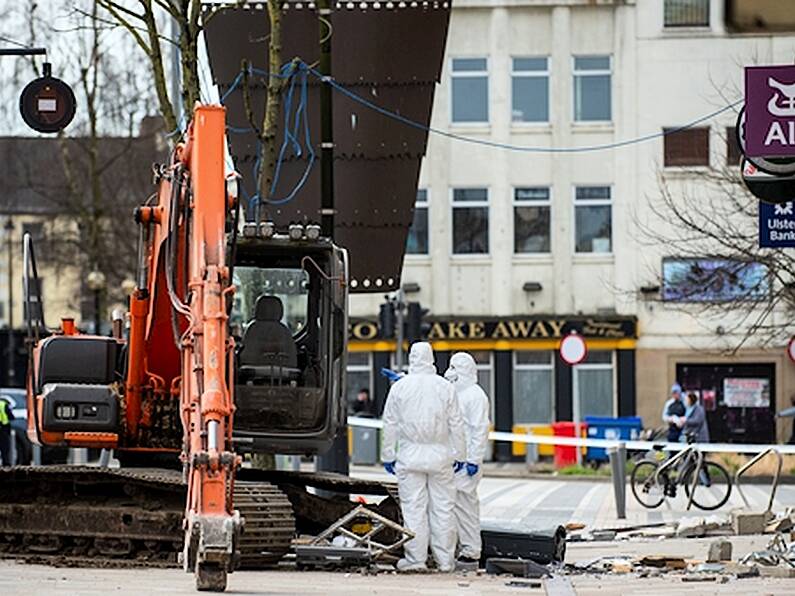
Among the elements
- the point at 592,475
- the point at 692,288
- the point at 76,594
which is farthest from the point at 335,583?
the point at 592,475

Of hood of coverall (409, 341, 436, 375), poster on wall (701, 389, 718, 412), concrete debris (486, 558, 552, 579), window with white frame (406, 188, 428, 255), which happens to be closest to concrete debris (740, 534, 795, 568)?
concrete debris (486, 558, 552, 579)

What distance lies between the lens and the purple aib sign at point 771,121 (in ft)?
50.1

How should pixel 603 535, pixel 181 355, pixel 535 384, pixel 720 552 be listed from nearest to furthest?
pixel 181 355, pixel 720 552, pixel 603 535, pixel 535 384

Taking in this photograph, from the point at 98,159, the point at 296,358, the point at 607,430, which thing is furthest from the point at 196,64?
the point at 98,159

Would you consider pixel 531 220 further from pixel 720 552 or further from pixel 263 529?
pixel 263 529

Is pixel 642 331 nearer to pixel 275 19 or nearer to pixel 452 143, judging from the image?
pixel 452 143

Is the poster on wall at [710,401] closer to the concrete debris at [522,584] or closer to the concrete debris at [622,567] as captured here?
the concrete debris at [622,567]

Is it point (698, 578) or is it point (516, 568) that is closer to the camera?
point (698, 578)

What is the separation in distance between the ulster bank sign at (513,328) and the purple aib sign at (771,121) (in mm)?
37253

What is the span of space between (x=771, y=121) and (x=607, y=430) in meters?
31.3

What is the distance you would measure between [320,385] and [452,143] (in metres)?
35.7

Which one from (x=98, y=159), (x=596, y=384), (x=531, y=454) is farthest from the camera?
(x=98, y=159)

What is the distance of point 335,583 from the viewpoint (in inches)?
603

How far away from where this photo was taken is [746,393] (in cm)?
5222
